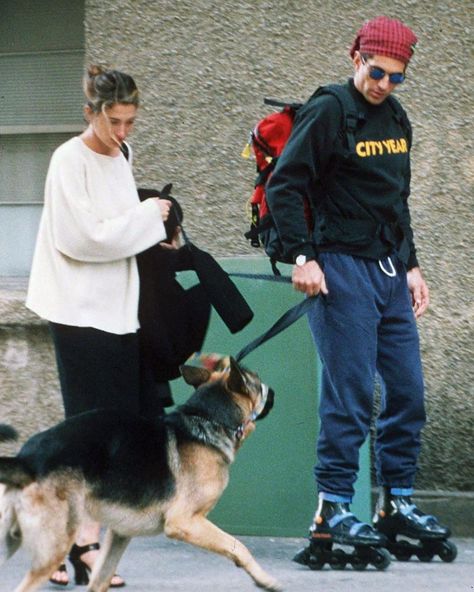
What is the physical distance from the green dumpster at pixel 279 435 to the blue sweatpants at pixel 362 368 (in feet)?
1.42

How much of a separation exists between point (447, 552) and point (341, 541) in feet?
1.64

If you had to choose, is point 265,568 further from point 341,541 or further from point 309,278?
point 309,278

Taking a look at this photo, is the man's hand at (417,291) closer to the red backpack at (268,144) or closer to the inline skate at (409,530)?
the red backpack at (268,144)

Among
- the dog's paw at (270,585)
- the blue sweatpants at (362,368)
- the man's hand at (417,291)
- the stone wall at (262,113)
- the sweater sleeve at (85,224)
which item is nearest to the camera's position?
the dog's paw at (270,585)

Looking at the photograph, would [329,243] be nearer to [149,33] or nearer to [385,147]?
[385,147]

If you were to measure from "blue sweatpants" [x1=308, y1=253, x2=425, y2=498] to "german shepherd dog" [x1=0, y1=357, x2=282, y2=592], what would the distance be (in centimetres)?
42

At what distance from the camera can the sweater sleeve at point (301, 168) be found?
479 cm

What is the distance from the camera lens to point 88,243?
14.9ft

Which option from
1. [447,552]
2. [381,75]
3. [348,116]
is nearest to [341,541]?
[447,552]

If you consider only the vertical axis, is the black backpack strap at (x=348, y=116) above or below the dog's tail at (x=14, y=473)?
above

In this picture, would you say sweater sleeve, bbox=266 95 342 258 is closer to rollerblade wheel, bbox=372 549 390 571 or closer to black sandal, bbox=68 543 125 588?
rollerblade wheel, bbox=372 549 390 571

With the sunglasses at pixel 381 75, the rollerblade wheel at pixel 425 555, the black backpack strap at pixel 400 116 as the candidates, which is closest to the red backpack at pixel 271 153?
the black backpack strap at pixel 400 116

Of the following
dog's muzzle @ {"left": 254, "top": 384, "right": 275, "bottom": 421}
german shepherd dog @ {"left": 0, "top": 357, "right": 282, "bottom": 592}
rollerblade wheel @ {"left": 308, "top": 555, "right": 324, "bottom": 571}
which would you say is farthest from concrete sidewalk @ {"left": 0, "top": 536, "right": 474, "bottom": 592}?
dog's muzzle @ {"left": 254, "top": 384, "right": 275, "bottom": 421}

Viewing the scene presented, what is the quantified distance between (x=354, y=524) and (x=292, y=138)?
145 cm
